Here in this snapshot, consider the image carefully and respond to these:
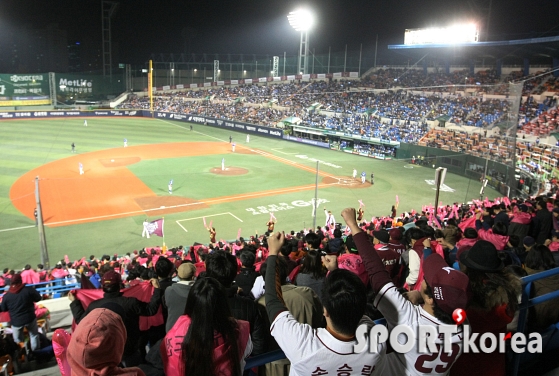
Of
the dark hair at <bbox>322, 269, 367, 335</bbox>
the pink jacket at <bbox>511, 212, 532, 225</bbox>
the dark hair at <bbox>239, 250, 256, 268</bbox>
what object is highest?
the dark hair at <bbox>322, 269, 367, 335</bbox>

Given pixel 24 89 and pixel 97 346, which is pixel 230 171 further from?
pixel 24 89

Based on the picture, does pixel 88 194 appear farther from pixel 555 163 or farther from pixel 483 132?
pixel 555 163

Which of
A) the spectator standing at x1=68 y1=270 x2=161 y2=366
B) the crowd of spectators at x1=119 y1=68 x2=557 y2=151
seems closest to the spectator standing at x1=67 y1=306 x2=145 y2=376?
the spectator standing at x1=68 y1=270 x2=161 y2=366

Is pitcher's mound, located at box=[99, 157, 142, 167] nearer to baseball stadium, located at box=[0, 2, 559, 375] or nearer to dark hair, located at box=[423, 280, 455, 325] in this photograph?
baseball stadium, located at box=[0, 2, 559, 375]

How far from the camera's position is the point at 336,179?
3148 cm

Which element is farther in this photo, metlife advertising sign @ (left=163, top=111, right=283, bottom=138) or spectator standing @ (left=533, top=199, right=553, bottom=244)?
metlife advertising sign @ (left=163, top=111, right=283, bottom=138)

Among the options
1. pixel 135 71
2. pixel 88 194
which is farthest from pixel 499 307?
pixel 135 71

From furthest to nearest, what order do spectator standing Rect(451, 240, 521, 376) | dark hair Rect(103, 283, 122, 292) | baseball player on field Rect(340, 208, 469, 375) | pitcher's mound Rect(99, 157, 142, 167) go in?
1. pitcher's mound Rect(99, 157, 142, 167)
2. dark hair Rect(103, 283, 122, 292)
3. spectator standing Rect(451, 240, 521, 376)
4. baseball player on field Rect(340, 208, 469, 375)

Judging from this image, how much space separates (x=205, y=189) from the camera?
28.0 metres

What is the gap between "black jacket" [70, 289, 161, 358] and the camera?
3.93m

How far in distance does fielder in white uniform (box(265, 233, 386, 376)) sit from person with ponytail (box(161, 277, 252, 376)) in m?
0.32

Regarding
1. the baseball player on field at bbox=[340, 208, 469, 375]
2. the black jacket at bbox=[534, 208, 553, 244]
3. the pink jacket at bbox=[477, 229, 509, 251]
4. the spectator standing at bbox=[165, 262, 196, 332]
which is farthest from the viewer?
the black jacket at bbox=[534, 208, 553, 244]

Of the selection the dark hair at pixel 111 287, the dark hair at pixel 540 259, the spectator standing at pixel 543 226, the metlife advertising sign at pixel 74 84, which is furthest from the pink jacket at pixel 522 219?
the metlife advertising sign at pixel 74 84

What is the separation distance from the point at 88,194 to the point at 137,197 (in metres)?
3.29
